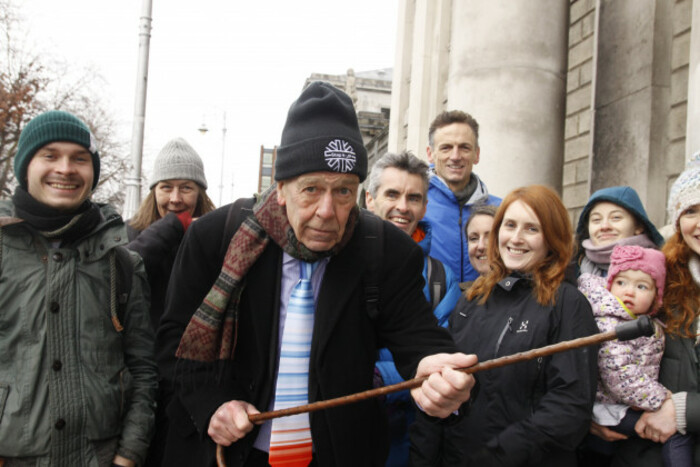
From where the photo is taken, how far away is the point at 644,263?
2.60 metres

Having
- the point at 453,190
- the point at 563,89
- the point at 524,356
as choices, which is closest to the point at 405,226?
the point at 453,190

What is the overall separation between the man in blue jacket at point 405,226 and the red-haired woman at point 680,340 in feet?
3.25

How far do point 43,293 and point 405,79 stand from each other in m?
12.1

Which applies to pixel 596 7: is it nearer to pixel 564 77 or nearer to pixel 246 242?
pixel 564 77

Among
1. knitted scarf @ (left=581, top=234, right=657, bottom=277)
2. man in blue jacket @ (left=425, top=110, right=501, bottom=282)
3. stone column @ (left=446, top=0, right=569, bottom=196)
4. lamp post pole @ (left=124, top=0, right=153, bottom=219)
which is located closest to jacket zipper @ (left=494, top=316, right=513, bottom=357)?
knitted scarf @ (left=581, top=234, right=657, bottom=277)

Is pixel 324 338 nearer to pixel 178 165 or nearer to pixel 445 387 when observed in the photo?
pixel 445 387

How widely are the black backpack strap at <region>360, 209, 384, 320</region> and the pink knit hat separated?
1.33 meters

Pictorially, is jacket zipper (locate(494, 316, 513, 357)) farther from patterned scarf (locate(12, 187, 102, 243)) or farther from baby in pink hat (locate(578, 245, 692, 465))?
patterned scarf (locate(12, 187, 102, 243))

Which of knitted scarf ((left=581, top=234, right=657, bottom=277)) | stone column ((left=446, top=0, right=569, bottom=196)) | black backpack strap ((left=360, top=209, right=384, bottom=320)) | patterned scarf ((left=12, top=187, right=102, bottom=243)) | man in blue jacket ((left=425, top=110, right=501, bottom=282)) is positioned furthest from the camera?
stone column ((left=446, top=0, right=569, bottom=196))

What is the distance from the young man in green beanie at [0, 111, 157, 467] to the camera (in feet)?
6.82

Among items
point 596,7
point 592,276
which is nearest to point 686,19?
point 596,7

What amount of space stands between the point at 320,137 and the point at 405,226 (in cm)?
142

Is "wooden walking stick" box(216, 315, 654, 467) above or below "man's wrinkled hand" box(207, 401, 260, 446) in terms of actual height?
above

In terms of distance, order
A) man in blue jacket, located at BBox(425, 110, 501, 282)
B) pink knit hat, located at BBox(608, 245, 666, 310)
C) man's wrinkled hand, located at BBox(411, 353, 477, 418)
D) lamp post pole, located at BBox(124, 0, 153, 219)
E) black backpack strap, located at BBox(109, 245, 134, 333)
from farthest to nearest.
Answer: lamp post pole, located at BBox(124, 0, 153, 219), man in blue jacket, located at BBox(425, 110, 501, 282), pink knit hat, located at BBox(608, 245, 666, 310), black backpack strap, located at BBox(109, 245, 134, 333), man's wrinkled hand, located at BBox(411, 353, 477, 418)
